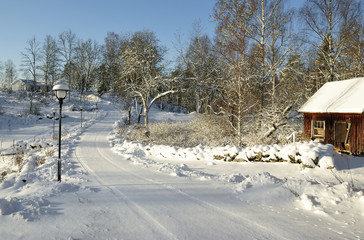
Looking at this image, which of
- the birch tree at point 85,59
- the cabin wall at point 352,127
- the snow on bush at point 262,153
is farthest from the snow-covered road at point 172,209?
the birch tree at point 85,59

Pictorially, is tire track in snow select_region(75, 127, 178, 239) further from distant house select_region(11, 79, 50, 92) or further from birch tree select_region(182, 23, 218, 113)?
distant house select_region(11, 79, 50, 92)

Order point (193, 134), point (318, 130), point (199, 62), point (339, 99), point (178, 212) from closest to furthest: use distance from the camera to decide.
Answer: point (178, 212)
point (339, 99)
point (318, 130)
point (193, 134)
point (199, 62)

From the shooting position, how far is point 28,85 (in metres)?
45.0

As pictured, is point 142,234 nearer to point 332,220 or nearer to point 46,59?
point 332,220

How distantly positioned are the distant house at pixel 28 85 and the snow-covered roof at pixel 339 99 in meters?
46.9

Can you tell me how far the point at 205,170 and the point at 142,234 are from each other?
17.5 ft

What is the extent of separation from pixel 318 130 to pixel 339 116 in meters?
1.54

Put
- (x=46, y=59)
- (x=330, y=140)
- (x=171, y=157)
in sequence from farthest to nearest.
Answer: (x=46, y=59), (x=330, y=140), (x=171, y=157)

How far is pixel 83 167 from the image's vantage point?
9008mm

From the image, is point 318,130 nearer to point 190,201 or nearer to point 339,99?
point 339,99

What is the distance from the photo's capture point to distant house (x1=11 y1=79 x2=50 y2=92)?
43.9 meters

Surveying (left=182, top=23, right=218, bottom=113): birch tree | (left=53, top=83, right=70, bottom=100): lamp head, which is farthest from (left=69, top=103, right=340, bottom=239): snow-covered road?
(left=182, top=23, right=218, bottom=113): birch tree

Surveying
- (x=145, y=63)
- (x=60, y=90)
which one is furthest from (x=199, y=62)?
(x=60, y=90)

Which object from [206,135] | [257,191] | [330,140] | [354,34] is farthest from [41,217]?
[354,34]
